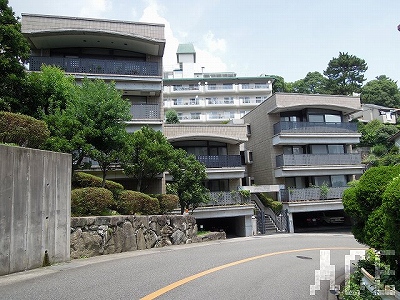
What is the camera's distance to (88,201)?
33.2ft

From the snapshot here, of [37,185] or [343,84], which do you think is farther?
[343,84]

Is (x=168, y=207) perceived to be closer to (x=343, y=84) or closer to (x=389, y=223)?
(x=389, y=223)

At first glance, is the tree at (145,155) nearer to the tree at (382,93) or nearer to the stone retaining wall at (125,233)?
the stone retaining wall at (125,233)

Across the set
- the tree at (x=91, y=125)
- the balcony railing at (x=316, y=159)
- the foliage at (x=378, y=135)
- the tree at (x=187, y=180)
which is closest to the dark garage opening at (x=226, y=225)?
the tree at (x=187, y=180)

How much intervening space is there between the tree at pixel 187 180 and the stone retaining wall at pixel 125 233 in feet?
9.45

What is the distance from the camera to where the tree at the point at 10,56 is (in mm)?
11477

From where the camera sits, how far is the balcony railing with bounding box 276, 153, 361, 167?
981 inches

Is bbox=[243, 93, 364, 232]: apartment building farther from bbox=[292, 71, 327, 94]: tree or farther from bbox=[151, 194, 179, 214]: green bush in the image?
bbox=[292, 71, 327, 94]: tree

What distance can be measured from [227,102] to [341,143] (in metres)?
25.2

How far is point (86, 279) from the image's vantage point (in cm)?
637

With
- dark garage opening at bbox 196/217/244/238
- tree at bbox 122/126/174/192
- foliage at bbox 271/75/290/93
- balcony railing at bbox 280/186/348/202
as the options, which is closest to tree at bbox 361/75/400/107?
foliage at bbox 271/75/290/93

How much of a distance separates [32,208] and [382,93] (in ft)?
207

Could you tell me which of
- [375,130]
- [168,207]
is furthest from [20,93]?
[375,130]

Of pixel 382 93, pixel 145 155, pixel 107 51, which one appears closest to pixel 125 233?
pixel 145 155
